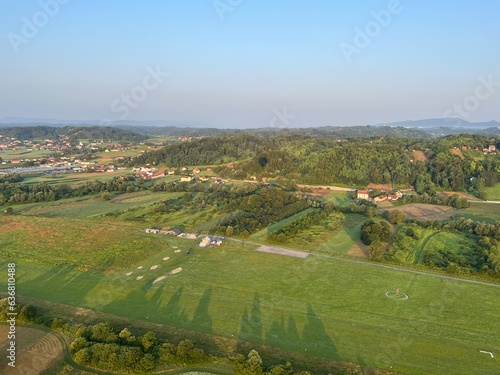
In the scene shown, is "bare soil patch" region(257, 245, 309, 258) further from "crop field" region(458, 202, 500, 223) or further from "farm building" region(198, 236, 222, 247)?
"crop field" region(458, 202, 500, 223)

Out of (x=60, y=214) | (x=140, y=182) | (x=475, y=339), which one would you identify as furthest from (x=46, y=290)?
(x=140, y=182)

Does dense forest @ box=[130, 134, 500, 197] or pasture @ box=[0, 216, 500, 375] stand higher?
dense forest @ box=[130, 134, 500, 197]

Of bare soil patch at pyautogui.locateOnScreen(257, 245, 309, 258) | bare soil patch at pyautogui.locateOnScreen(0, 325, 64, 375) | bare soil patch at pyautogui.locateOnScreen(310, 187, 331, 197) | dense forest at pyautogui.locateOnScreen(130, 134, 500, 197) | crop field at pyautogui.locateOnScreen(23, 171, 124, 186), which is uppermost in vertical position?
dense forest at pyautogui.locateOnScreen(130, 134, 500, 197)

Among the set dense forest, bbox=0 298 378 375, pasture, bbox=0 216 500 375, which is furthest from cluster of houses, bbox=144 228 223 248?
dense forest, bbox=0 298 378 375

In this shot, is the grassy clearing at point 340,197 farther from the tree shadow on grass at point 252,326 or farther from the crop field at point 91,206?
the tree shadow on grass at point 252,326

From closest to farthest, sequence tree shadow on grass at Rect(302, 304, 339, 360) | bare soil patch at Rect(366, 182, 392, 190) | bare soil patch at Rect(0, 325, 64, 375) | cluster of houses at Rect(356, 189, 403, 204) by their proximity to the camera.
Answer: bare soil patch at Rect(0, 325, 64, 375), tree shadow on grass at Rect(302, 304, 339, 360), cluster of houses at Rect(356, 189, 403, 204), bare soil patch at Rect(366, 182, 392, 190)

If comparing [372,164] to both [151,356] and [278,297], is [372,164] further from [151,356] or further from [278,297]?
[151,356]

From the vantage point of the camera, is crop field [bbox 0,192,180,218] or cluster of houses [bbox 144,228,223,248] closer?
cluster of houses [bbox 144,228,223,248]

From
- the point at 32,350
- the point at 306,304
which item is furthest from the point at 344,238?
the point at 32,350
